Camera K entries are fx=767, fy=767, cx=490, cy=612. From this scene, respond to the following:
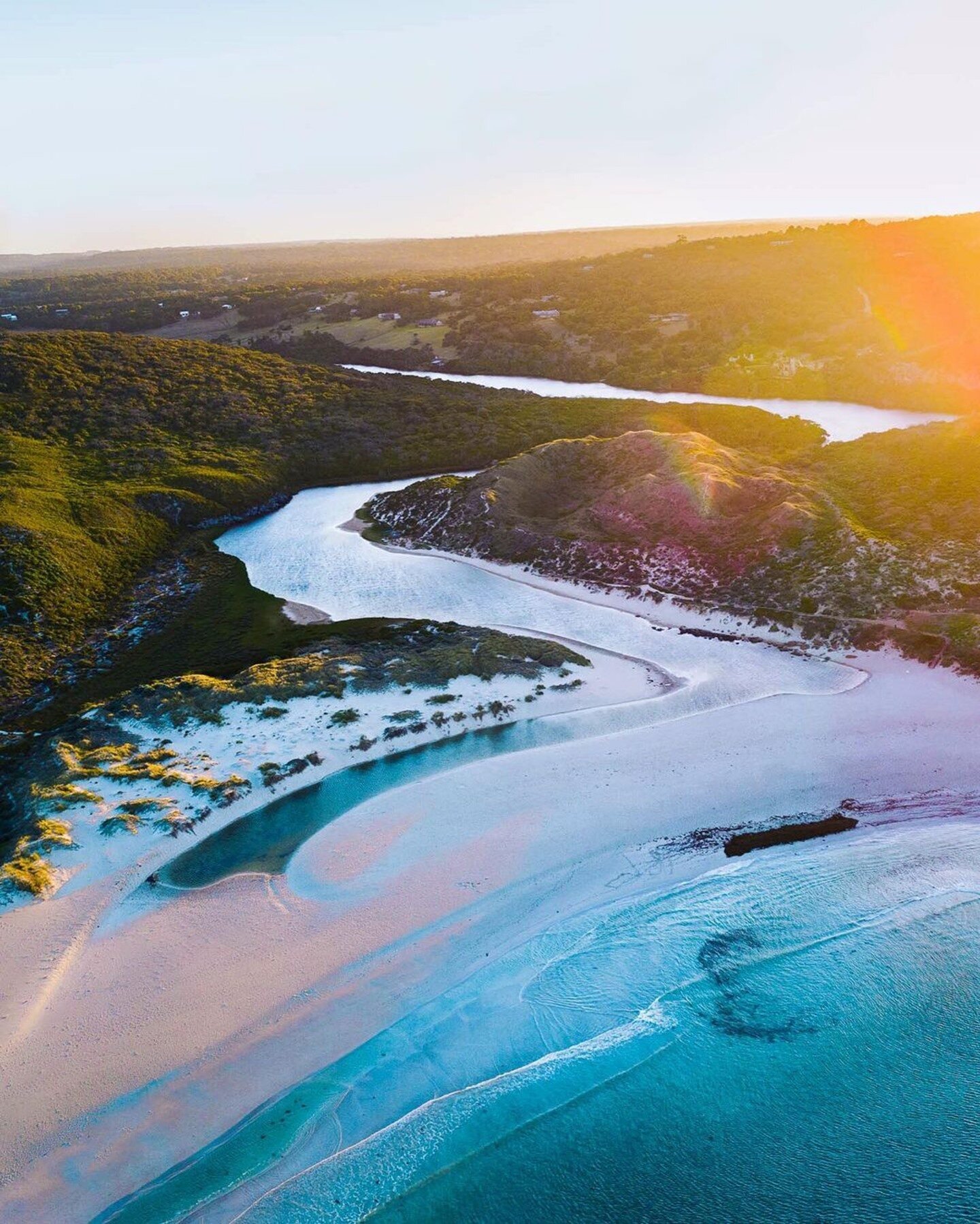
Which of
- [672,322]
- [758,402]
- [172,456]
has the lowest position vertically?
[172,456]

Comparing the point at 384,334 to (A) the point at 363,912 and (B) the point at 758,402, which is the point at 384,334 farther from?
(A) the point at 363,912

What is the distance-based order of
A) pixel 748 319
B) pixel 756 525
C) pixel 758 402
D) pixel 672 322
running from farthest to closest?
1. pixel 672 322
2. pixel 748 319
3. pixel 758 402
4. pixel 756 525

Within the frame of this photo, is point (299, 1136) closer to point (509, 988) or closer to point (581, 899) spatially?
point (509, 988)

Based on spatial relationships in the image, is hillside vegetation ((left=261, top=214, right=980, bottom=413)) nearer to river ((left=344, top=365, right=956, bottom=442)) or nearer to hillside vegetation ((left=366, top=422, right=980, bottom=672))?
river ((left=344, top=365, right=956, bottom=442))

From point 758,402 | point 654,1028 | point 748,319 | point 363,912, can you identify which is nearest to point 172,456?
point 363,912

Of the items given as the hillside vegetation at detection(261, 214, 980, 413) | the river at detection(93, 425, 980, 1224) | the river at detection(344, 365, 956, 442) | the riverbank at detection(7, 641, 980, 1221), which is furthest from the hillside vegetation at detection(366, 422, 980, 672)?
the hillside vegetation at detection(261, 214, 980, 413)

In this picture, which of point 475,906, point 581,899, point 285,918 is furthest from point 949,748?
point 285,918

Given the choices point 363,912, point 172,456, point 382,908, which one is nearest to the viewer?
point 363,912

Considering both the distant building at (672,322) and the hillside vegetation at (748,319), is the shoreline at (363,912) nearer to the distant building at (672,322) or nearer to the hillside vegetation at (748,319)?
the hillside vegetation at (748,319)
